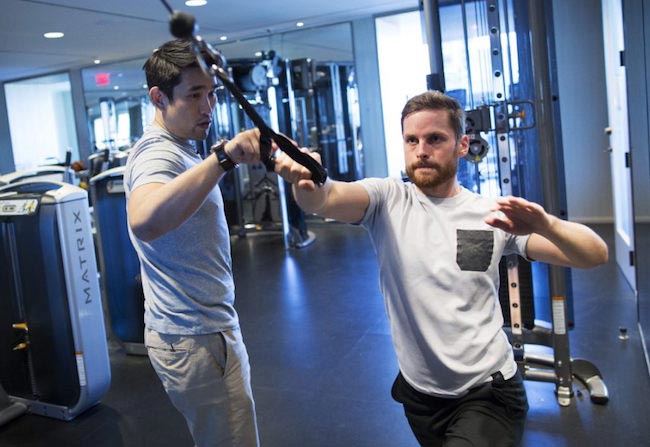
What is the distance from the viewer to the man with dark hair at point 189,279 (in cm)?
148

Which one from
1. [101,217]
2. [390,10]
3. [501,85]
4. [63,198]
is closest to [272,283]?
[101,217]

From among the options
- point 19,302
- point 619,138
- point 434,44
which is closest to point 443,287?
point 434,44

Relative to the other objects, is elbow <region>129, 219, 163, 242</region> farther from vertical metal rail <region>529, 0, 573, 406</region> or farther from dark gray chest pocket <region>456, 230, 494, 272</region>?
vertical metal rail <region>529, 0, 573, 406</region>

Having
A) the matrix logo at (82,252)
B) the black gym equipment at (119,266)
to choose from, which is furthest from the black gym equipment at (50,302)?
the black gym equipment at (119,266)

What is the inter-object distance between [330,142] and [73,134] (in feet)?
18.6

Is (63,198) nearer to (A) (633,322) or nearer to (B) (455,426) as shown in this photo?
(B) (455,426)

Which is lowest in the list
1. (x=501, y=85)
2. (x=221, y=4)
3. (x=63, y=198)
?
(x=63, y=198)

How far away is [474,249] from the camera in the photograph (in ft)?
4.87

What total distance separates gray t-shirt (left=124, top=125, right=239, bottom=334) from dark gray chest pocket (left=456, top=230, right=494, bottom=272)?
634 mm

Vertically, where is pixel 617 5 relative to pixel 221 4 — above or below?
below

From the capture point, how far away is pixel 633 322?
3885 millimetres

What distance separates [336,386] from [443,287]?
2.04 metres

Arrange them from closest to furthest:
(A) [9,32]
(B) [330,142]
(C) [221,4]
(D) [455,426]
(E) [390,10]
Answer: (D) [455,426] → (C) [221,4] → (A) [9,32] → (E) [390,10] → (B) [330,142]

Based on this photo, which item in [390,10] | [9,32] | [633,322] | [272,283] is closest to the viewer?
[633,322]
